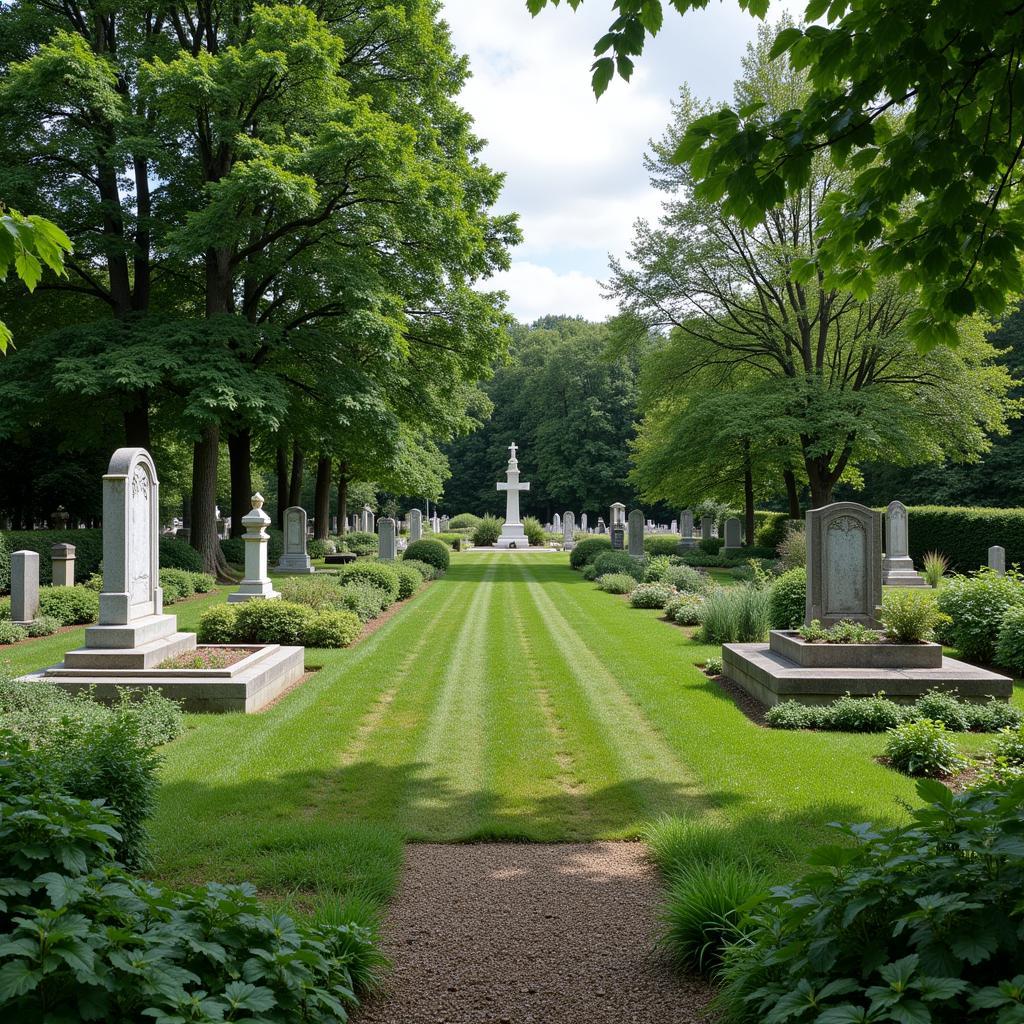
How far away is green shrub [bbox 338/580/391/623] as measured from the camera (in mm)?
15516

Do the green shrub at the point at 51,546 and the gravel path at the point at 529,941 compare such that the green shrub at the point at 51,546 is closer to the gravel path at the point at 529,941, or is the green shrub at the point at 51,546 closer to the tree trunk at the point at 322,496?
the tree trunk at the point at 322,496

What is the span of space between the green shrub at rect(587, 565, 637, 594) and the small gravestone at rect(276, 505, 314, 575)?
878cm

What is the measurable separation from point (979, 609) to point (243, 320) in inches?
653

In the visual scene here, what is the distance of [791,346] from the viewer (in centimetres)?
2866

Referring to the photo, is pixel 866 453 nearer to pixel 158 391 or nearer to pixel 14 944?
pixel 158 391

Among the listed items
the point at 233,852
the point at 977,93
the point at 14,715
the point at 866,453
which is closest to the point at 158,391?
the point at 14,715

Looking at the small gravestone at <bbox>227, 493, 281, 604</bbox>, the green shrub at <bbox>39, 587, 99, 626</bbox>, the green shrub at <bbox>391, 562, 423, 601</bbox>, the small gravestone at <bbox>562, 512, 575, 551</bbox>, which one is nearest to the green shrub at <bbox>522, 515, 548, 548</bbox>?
the small gravestone at <bbox>562, 512, 575, 551</bbox>

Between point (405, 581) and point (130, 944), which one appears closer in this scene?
Answer: point (130, 944)

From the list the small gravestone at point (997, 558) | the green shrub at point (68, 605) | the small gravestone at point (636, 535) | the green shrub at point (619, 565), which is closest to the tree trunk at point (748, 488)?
the small gravestone at point (636, 535)

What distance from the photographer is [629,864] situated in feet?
16.6

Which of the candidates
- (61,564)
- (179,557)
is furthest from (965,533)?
(61,564)

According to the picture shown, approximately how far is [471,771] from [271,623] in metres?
6.53

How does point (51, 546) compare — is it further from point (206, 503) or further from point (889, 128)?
point (889, 128)

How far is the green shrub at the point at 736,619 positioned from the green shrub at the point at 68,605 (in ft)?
37.2
